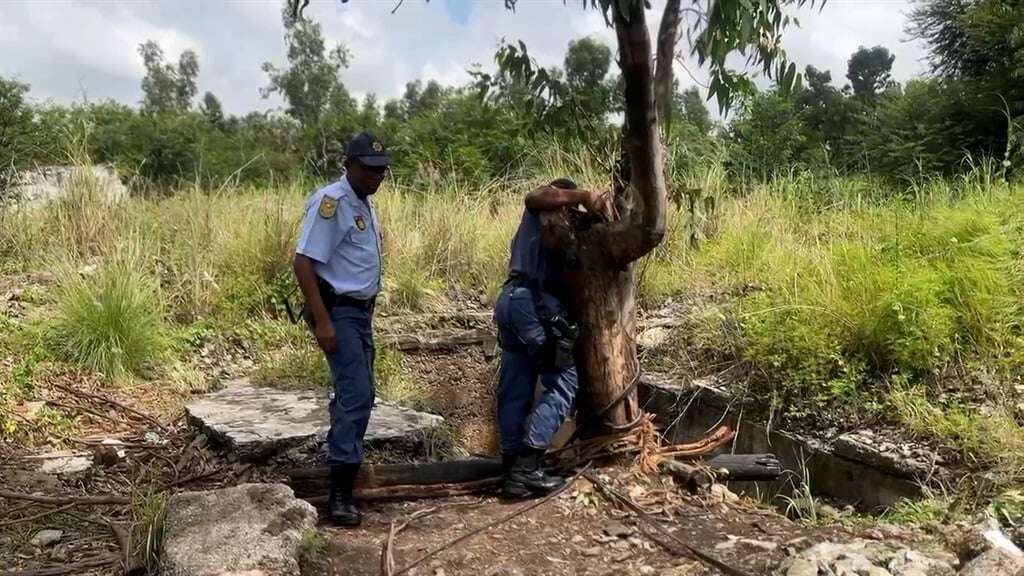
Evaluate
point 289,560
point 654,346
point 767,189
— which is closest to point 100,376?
point 289,560

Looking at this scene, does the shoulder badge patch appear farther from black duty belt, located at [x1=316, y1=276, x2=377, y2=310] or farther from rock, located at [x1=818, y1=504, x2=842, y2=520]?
rock, located at [x1=818, y1=504, x2=842, y2=520]

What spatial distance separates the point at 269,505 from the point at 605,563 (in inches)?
51.5

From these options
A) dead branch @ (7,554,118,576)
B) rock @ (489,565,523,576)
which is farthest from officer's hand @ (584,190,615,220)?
dead branch @ (7,554,118,576)

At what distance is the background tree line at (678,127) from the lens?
4141 mm

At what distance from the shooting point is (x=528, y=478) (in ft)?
12.4

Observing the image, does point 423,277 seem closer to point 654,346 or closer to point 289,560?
point 654,346

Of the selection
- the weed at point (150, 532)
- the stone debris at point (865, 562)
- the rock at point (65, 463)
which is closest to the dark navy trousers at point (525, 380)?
the stone debris at point (865, 562)

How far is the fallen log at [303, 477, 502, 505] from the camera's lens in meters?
3.87

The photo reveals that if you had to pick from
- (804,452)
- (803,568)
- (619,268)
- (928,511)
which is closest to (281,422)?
(619,268)

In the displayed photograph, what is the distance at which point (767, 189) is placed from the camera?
7949mm

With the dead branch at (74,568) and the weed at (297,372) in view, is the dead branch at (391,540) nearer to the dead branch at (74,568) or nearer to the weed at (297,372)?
the dead branch at (74,568)

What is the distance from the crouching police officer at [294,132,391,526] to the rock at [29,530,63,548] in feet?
3.84

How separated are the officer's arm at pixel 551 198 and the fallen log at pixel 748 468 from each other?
1.43m

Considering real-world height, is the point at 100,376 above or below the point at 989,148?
below
